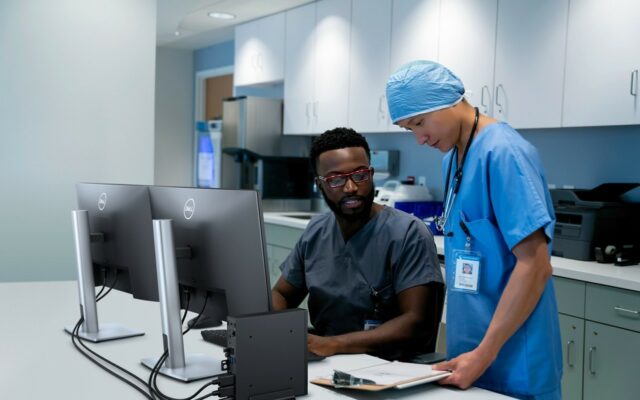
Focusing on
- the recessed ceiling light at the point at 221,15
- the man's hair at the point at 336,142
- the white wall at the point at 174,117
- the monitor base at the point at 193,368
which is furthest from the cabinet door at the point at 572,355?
the white wall at the point at 174,117

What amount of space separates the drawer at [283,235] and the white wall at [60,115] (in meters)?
1.14

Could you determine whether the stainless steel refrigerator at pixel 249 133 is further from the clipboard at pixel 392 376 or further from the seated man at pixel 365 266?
the clipboard at pixel 392 376

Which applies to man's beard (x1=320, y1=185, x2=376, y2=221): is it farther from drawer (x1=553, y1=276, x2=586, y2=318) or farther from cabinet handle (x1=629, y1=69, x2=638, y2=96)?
cabinet handle (x1=629, y1=69, x2=638, y2=96)

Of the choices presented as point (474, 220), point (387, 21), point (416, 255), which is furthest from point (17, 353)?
point (387, 21)

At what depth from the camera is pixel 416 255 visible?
1.90 meters

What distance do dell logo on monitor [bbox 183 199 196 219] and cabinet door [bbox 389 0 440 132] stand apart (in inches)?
96.6

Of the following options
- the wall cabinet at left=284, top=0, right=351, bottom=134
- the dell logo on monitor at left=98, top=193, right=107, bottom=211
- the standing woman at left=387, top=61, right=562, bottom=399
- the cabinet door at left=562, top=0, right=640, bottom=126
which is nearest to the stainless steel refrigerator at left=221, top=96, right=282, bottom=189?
the wall cabinet at left=284, top=0, right=351, bottom=134

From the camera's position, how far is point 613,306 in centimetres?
247

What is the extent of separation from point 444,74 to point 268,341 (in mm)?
830

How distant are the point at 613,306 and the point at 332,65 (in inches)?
107

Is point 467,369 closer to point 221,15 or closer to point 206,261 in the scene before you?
point 206,261

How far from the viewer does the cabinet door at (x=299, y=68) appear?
15.8ft

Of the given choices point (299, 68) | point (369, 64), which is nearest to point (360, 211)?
point (369, 64)

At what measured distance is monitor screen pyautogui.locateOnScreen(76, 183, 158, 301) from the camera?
181cm
